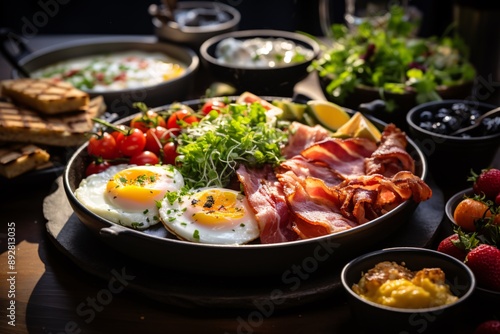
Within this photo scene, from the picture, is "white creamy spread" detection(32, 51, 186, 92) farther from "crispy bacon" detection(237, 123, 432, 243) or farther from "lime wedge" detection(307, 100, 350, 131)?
"crispy bacon" detection(237, 123, 432, 243)

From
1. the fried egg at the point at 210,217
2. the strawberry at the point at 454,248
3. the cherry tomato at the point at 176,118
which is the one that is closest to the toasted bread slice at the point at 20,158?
the cherry tomato at the point at 176,118

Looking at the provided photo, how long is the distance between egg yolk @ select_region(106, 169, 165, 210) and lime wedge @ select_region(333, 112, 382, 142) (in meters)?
0.92

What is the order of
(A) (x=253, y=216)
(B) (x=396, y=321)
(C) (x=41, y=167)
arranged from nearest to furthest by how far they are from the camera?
1. (B) (x=396, y=321)
2. (A) (x=253, y=216)
3. (C) (x=41, y=167)

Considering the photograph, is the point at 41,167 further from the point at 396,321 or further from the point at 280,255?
the point at 396,321

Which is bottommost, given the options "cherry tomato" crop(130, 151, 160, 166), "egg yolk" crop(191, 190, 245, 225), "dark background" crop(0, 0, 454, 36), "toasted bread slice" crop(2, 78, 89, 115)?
"dark background" crop(0, 0, 454, 36)

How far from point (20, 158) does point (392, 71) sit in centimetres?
214

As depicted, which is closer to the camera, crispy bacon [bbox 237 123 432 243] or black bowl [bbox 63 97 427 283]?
black bowl [bbox 63 97 427 283]

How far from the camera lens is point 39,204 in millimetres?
2949

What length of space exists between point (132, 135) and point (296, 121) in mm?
852

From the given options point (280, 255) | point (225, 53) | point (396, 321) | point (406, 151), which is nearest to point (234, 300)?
point (280, 255)

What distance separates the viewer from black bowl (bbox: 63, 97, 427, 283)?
209cm

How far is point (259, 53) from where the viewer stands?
4.05 meters

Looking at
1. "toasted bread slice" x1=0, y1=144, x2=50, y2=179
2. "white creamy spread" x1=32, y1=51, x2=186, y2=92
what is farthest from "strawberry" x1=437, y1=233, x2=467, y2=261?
"white creamy spread" x1=32, y1=51, x2=186, y2=92

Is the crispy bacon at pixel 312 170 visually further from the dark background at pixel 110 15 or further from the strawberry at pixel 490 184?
the dark background at pixel 110 15
